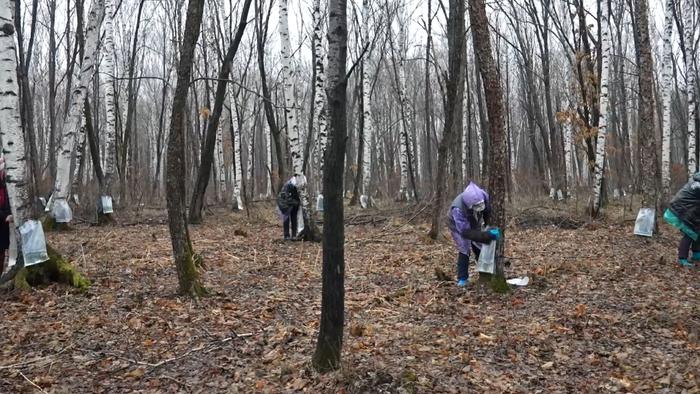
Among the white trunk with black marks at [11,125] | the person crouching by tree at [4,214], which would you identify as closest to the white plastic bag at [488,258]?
the white trunk with black marks at [11,125]

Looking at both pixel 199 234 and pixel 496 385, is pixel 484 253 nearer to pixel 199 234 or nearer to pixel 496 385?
pixel 496 385

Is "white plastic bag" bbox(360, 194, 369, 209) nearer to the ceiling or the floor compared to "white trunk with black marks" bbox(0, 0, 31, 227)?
nearer to the floor

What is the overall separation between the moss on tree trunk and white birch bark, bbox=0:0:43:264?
533 millimetres

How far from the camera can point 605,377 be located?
3930mm

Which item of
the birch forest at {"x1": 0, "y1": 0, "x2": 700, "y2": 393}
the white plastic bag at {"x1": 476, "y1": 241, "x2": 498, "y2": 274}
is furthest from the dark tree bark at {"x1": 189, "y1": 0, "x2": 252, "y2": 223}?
the white plastic bag at {"x1": 476, "y1": 241, "x2": 498, "y2": 274}

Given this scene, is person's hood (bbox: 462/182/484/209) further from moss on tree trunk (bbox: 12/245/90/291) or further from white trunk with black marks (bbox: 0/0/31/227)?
white trunk with black marks (bbox: 0/0/31/227)

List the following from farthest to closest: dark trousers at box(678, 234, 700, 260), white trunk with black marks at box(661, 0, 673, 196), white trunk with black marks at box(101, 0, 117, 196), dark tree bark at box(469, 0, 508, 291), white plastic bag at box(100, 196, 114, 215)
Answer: white plastic bag at box(100, 196, 114, 215) < white trunk with black marks at box(661, 0, 673, 196) < white trunk with black marks at box(101, 0, 117, 196) < dark trousers at box(678, 234, 700, 260) < dark tree bark at box(469, 0, 508, 291)

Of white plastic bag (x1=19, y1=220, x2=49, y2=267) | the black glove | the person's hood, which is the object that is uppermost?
the person's hood

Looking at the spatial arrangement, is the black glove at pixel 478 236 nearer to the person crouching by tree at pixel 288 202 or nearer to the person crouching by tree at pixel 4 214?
the person crouching by tree at pixel 288 202

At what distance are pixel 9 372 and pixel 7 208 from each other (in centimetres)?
322

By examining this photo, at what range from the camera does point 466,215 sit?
6.45 meters

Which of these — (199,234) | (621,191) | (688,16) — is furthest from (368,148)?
(621,191)

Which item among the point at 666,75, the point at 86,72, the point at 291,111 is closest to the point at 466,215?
the point at 291,111

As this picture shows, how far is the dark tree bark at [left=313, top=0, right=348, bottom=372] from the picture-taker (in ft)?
11.3
